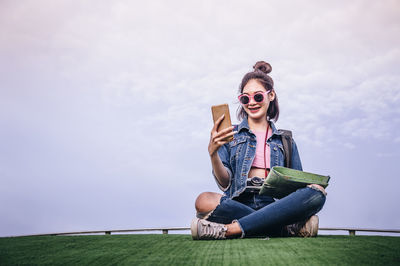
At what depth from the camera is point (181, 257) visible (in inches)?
107

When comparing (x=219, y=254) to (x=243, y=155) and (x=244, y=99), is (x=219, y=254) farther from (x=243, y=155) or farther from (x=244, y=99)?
(x=244, y=99)

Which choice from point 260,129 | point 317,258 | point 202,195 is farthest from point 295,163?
point 317,258

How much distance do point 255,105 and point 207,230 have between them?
5.84 feet

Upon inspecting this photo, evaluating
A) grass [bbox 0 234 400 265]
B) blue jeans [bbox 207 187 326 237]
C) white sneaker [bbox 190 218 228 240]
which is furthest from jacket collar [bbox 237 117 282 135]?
grass [bbox 0 234 400 265]

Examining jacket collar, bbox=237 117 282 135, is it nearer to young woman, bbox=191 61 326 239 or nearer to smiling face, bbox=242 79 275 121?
young woman, bbox=191 61 326 239

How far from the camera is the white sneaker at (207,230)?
145 inches

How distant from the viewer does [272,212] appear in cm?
371

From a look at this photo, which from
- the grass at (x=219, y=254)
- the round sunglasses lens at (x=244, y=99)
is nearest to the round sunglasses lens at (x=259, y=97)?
the round sunglasses lens at (x=244, y=99)

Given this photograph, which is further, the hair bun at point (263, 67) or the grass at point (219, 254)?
the hair bun at point (263, 67)

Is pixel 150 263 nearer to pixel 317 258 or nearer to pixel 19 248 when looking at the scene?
pixel 317 258

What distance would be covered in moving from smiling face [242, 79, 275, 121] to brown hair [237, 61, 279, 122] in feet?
0.21

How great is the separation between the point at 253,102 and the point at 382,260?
2533 millimetres

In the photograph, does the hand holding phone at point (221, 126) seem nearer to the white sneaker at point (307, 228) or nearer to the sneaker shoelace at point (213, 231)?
the sneaker shoelace at point (213, 231)

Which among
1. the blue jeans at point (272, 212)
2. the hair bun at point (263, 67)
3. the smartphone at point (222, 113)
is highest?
the hair bun at point (263, 67)
